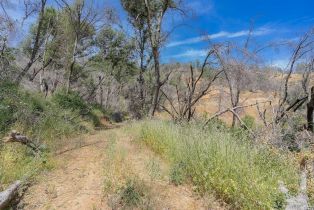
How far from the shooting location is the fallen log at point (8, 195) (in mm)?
4583

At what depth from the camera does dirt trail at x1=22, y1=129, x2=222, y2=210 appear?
5.08 metres

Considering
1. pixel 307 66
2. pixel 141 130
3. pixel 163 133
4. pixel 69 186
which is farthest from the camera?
pixel 307 66

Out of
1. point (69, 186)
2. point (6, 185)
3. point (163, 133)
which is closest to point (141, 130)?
point (163, 133)

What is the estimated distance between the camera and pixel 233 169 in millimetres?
5270

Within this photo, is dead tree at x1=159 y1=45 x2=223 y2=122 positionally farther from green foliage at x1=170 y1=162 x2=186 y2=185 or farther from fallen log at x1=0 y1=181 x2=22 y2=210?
fallen log at x1=0 y1=181 x2=22 y2=210

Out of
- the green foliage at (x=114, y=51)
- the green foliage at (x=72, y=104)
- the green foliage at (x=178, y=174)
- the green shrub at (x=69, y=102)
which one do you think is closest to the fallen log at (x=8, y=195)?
the green foliage at (x=178, y=174)

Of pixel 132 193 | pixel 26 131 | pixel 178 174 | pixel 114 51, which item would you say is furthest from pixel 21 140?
pixel 114 51

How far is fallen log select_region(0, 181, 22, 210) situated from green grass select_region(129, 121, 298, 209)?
234 centimetres

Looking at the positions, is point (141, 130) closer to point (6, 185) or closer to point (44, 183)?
point (44, 183)

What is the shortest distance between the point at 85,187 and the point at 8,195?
1.26 meters

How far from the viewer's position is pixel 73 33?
73.6 feet

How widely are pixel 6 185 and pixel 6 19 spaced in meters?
4.20

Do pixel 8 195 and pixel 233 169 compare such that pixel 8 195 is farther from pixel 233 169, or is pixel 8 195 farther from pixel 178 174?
pixel 233 169

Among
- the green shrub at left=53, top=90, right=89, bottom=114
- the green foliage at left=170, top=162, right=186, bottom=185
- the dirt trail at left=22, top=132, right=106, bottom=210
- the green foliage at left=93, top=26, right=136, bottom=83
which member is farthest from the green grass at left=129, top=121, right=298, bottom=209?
the green foliage at left=93, top=26, right=136, bottom=83
